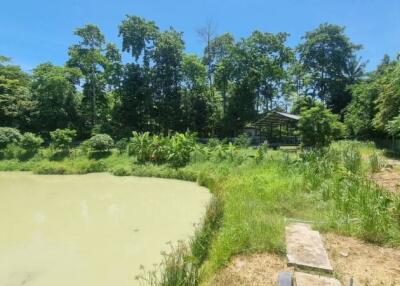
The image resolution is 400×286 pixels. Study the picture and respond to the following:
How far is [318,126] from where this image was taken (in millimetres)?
13172

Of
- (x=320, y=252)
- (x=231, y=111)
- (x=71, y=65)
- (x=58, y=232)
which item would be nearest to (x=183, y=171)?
(x=58, y=232)

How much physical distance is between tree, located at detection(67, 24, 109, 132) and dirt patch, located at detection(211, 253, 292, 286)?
72.6ft

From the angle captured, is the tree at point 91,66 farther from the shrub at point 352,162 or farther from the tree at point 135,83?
the shrub at point 352,162

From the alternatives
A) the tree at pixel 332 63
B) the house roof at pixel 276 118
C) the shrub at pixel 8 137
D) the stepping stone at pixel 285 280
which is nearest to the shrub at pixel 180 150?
the house roof at pixel 276 118

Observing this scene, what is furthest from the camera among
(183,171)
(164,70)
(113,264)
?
(164,70)

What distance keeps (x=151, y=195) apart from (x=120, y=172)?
4768 millimetres

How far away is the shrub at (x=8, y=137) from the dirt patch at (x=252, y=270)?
18.4 metres

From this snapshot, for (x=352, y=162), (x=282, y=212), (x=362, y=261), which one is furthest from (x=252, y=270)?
(x=352, y=162)

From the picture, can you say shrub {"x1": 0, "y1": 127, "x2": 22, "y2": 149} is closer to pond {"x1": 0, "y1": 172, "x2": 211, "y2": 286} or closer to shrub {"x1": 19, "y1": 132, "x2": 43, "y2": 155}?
shrub {"x1": 19, "y1": 132, "x2": 43, "y2": 155}

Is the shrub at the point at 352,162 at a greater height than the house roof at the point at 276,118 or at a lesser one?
lesser

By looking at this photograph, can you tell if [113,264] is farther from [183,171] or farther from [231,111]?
[231,111]

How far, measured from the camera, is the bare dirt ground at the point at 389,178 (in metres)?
7.15

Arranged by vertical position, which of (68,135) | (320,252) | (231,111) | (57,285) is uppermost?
(231,111)

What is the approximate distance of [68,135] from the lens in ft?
61.0
